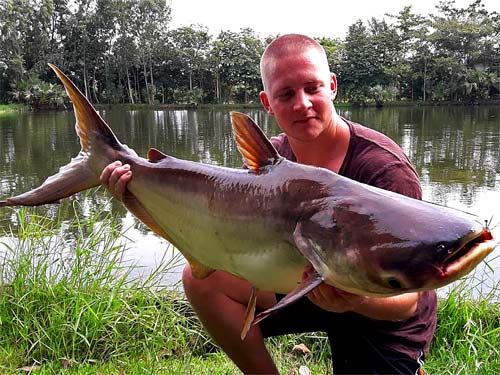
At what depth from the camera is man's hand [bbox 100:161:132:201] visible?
7.31 feet

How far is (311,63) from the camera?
2.42m

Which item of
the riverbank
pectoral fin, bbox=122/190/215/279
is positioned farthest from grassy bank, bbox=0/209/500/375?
the riverbank

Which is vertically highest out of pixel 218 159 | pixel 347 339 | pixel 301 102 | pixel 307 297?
pixel 301 102

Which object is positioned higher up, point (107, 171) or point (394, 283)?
point (107, 171)

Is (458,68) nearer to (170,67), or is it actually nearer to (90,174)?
(170,67)

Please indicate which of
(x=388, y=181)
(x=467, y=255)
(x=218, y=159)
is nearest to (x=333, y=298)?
(x=467, y=255)

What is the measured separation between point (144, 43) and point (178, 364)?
4622 centimetres

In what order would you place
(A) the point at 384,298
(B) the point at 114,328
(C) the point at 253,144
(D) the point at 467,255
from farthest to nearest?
1. (B) the point at 114,328
2. (A) the point at 384,298
3. (C) the point at 253,144
4. (D) the point at 467,255

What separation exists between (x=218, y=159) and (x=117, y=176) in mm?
11997

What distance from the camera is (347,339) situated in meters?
2.43

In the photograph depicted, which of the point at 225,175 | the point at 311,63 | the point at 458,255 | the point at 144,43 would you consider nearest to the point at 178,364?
the point at 225,175

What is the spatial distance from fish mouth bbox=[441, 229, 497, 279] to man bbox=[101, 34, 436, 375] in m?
0.79

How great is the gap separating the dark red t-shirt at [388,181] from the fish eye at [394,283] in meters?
0.86

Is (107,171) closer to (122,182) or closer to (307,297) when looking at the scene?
(122,182)
